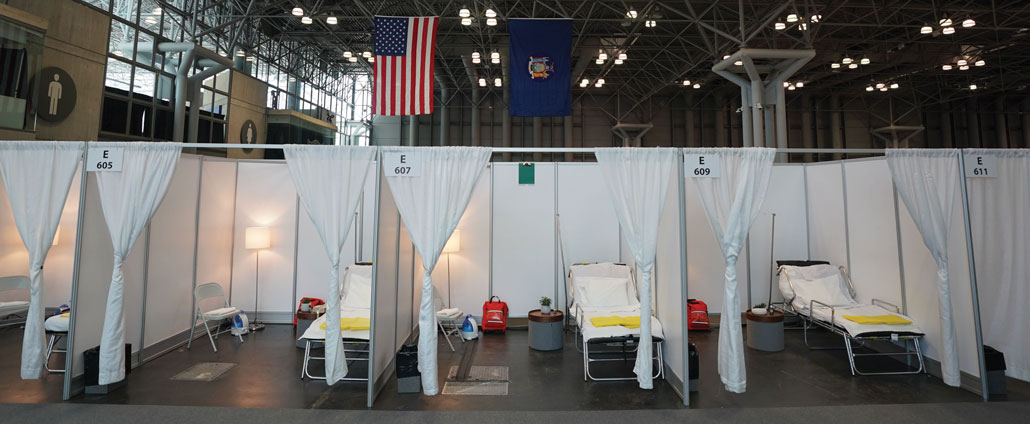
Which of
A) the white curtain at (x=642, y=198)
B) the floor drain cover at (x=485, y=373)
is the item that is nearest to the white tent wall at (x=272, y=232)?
the floor drain cover at (x=485, y=373)

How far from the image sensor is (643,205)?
13.0 feet

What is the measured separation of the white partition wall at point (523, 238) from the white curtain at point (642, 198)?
8.22 ft

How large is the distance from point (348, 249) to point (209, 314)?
186 centimetres

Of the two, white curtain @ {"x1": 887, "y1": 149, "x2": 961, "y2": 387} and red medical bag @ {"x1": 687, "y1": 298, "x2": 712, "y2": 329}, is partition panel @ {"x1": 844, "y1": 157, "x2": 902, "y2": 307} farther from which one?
red medical bag @ {"x1": 687, "y1": 298, "x2": 712, "y2": 329}

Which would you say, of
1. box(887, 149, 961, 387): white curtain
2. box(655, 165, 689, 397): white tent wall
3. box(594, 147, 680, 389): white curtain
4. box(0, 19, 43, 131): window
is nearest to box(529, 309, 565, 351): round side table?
box(655, 165, 689, 397): white tent wall

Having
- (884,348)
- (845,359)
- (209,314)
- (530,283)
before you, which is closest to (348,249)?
(209,314)

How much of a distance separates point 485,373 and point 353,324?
1.44m

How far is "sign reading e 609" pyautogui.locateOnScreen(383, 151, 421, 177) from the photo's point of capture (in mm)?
3932

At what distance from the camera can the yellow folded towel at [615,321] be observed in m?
4.49

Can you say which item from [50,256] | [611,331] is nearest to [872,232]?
[611,331]

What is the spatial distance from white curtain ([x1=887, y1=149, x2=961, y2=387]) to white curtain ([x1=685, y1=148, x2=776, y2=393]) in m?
1.42

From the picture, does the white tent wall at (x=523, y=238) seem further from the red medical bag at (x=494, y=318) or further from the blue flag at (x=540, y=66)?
the blue flag at (x=540, y=66)

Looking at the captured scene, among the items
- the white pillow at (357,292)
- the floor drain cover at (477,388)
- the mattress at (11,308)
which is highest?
the white pillow at (357,292)

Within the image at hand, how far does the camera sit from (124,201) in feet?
12.9
